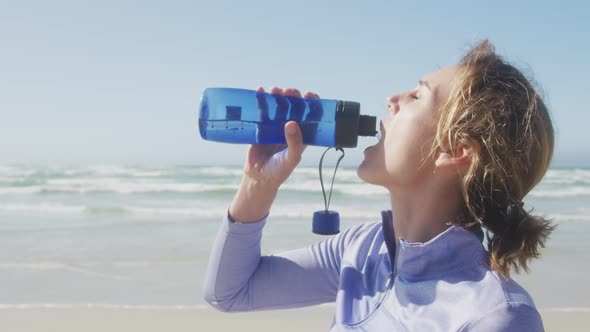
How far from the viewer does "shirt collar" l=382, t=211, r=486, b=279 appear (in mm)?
1563

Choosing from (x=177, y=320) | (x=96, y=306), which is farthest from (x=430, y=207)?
(x=96, y=306)

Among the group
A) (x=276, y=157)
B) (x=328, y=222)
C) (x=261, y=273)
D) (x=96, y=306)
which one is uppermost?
(x=276, y=157)

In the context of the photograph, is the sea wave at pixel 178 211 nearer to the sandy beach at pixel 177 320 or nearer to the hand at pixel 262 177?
the sandy beach at pixel 177 320

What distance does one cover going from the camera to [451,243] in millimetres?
1579

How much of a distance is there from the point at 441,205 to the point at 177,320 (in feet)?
11.1

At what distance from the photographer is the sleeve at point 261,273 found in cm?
193

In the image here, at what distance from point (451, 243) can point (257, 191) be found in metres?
0.67

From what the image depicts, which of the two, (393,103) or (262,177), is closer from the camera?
(393,103)

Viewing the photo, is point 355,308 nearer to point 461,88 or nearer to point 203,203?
point 461,88

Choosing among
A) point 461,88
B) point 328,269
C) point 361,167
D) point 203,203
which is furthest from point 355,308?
point 203,203

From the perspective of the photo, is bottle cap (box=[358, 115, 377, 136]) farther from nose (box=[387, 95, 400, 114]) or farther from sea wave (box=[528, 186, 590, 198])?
sea wave (box=[528, 186, 590, 198])

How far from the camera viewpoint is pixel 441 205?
1749 millimetres

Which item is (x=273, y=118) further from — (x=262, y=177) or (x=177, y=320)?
(x=177, y=320)

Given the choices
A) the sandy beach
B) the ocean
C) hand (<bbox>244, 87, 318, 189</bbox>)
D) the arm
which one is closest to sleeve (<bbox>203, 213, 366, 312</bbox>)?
the arm
